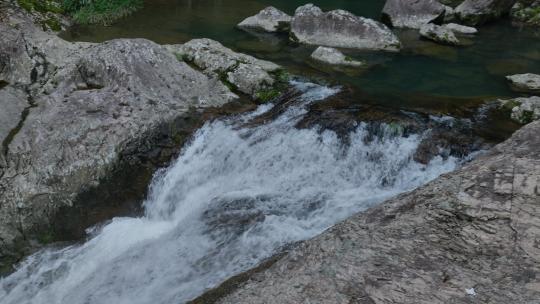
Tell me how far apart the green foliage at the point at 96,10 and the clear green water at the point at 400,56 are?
46 cm

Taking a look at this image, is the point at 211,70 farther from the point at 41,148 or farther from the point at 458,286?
the point at 458,286

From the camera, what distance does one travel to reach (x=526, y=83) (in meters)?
12.9

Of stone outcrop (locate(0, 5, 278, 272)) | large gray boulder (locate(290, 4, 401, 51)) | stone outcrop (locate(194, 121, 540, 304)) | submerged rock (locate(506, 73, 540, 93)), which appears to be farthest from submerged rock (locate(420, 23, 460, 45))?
stone outcrop (locate(194, 121, 540, 304))

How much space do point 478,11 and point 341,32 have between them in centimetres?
701

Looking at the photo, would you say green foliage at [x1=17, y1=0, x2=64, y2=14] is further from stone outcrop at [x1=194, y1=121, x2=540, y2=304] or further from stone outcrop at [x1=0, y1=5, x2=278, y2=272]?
stone outcrop at [x1=194, y1=121, x2=540, y2=304]

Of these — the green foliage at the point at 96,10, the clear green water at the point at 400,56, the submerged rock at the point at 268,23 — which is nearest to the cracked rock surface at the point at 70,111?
the clear green water at the point at 400,56

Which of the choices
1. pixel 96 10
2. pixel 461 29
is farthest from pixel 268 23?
pixel 461 29

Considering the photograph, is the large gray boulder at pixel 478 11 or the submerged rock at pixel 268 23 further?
the large gray boulder at pixel 478 11

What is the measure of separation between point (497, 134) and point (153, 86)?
22.1 ft

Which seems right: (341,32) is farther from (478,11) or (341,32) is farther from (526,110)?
(526,110)

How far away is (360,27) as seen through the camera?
1614cm

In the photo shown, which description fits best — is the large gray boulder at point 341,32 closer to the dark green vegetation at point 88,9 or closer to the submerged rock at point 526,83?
the submerged rock at point 526,83

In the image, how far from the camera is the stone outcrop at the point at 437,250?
3.74 meters

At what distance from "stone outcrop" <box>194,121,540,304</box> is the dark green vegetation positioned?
47.6ft
